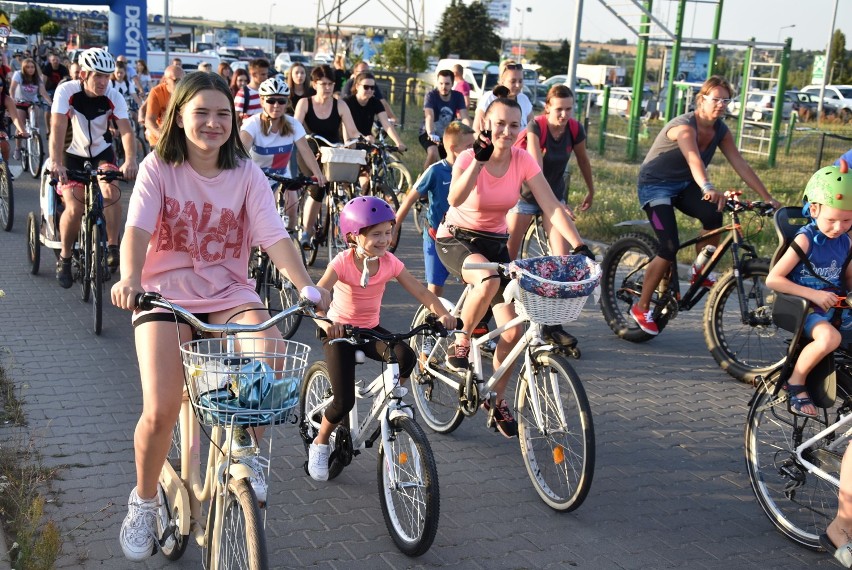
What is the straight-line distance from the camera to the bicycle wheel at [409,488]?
438cm

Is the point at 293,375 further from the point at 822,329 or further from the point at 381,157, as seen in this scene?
the point at 381,157

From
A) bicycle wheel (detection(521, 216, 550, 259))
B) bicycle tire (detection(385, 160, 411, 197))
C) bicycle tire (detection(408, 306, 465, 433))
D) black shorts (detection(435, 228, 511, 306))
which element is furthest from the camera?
bicycle tire (detection(385, 160, 411, 197))

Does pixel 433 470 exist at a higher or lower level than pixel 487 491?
higher

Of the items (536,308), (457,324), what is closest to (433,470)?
(457,324)

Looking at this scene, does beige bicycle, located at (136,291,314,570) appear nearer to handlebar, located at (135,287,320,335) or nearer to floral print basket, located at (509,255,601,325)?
handlebar, located at (135,287,320,335)

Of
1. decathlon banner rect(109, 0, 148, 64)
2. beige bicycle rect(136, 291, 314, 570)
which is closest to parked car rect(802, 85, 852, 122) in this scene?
decathlon banner rect(109, 0, 148, 64)

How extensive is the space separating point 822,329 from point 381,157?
8.44m

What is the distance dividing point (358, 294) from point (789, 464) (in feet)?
7.55

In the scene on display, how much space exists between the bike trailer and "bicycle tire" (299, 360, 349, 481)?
15.7 feet

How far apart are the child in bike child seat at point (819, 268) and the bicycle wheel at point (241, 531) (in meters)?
2.86

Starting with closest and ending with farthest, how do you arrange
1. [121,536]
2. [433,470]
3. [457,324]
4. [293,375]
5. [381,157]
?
[293,375], [121,536], [433,470], [457,324], [381,157]

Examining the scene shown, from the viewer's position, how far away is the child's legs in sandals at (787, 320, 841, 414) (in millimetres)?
4891

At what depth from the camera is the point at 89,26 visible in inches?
3184

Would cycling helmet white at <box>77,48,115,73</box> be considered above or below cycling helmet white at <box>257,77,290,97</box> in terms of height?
above
